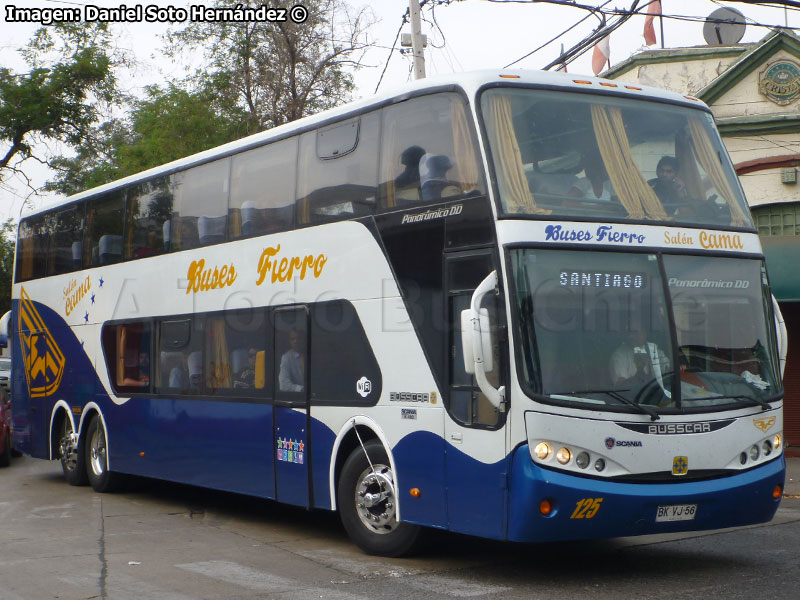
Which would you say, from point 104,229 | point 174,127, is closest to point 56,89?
point 174,127

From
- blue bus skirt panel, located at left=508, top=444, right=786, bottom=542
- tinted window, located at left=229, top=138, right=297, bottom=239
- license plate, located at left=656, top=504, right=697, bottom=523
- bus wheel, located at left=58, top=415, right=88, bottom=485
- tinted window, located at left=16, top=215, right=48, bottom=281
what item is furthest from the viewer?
tinted window, located at left=16, top=215, right=48, bottom=281

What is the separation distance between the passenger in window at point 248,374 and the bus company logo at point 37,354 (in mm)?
5228

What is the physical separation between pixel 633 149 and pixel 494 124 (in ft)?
4.11

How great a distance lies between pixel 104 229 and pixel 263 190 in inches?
170

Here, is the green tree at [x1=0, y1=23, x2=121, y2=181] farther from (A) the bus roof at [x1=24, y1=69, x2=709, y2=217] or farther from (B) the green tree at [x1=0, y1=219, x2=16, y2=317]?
(A) the bus roof at [x1=24, y1=69, x2=709, y2=217]

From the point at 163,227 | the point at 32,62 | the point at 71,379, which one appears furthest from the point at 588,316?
the point at 32,62

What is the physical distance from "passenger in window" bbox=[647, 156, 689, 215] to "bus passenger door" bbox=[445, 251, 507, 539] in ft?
5.34

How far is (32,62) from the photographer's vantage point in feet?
104

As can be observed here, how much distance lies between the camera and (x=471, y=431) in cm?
798

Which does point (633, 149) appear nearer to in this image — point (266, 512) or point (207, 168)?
point (207, 168)

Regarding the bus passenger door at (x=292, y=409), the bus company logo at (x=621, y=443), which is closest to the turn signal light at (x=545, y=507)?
the bus company logo at (x=621, y=443)

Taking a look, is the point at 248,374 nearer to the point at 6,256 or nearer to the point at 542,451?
the point at 542,451

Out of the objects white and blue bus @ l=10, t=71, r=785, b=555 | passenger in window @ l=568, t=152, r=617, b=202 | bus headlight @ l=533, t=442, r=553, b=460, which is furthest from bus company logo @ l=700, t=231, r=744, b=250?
bus headlight @ l=533, t=442, r=553, b=460

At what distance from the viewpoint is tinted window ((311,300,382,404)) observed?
9.23 meters
